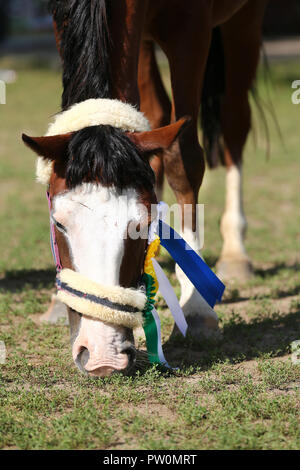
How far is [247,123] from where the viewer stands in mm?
5238

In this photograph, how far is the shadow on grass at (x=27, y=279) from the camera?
4.61 m

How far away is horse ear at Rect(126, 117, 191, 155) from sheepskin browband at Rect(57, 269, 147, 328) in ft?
1.87

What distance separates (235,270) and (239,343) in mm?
1270

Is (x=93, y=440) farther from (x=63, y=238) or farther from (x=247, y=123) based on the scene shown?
(x=247, y=123)

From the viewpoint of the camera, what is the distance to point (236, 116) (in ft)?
17.0

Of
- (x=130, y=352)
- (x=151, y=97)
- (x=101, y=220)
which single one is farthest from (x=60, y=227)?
(x=151, y=97)

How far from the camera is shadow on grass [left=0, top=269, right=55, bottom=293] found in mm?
4609

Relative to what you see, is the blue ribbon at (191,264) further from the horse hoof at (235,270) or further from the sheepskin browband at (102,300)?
the horse hoof at (235,270)

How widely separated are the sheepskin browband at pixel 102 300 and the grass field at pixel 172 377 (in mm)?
348

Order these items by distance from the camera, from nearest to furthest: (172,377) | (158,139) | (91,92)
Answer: (158,139) < (91,92) < (172,377)

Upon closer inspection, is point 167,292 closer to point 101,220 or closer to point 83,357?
point 83,357

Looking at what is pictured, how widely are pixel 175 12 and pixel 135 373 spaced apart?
74.8 inches

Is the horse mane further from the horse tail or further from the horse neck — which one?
the horse tail

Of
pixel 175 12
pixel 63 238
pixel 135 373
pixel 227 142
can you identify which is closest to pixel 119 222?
pixel 63 238
